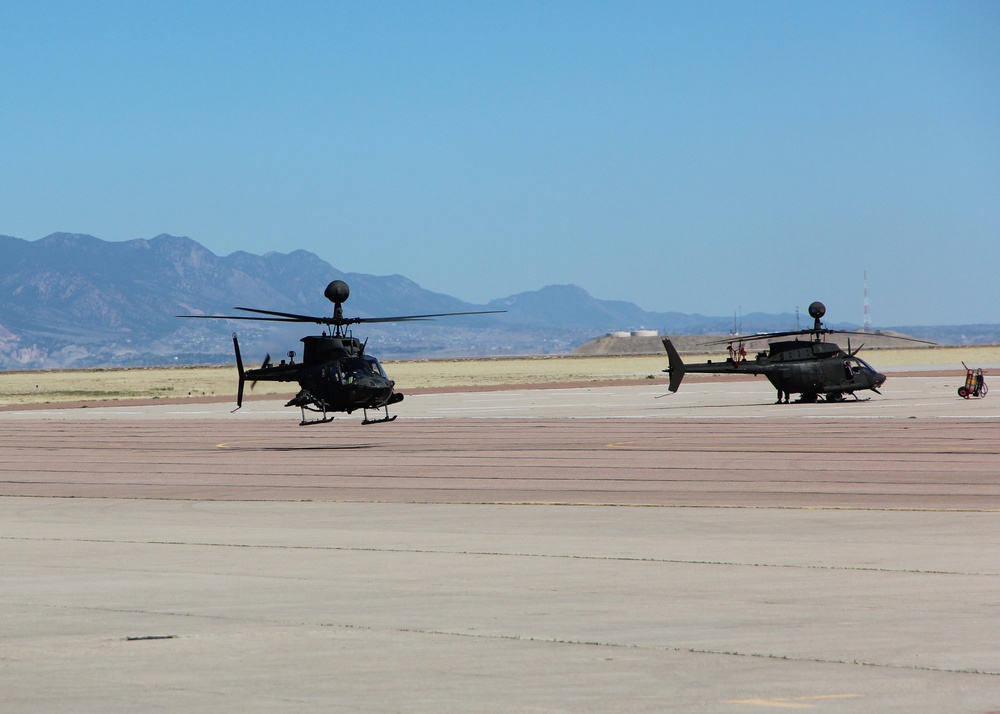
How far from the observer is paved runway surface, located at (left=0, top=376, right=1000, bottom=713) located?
26.9 ft

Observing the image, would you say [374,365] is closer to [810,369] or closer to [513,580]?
[810,369]

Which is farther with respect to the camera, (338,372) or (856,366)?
(856,366)

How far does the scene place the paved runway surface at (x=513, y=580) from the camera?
322 inches

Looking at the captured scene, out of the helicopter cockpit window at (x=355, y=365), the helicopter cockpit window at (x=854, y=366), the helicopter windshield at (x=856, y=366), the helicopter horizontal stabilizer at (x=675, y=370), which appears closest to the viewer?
the helicopter cockpit window at (x=355, y=365)

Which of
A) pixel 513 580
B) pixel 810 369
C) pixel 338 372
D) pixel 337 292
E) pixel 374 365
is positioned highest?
pixel 337 292

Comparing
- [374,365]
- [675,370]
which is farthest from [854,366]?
[374,365]

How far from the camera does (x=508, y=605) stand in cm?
1119

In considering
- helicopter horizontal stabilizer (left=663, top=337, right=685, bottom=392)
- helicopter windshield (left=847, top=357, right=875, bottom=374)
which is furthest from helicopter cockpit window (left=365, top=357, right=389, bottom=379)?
helicopter windshield (left=847, top=357, right=875, bottom=374)

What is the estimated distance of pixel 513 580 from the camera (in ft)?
41.5

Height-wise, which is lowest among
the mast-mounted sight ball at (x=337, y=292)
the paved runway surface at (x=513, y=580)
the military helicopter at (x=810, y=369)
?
the paved runway surface at (x=513, y=580)

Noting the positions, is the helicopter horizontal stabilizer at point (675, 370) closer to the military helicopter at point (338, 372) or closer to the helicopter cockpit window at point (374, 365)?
the military helicopter at point (338, 372)

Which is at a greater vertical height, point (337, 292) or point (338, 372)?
point (337, 292)

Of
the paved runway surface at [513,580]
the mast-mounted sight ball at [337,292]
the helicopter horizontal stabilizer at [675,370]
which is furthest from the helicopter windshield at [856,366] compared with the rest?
the mast-mounted sight ball at [337,292]

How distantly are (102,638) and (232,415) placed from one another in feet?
141
